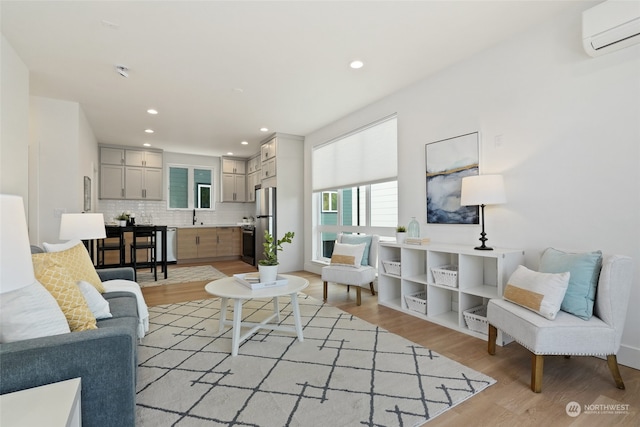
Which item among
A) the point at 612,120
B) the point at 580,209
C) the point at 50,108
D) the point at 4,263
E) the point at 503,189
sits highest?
the point at 50,108

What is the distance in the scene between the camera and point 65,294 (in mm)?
1631

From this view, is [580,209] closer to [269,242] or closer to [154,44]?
[269,242]

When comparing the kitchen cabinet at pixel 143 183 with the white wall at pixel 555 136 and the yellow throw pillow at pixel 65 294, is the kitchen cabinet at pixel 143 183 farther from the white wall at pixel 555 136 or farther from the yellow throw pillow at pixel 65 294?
the white wall at pixel 555 136

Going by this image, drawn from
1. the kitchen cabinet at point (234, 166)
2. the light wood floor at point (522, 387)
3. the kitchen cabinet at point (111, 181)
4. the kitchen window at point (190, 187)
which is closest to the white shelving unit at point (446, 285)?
the light wood floor at point (522, 387)

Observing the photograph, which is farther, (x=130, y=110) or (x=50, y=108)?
(x=130, y=110)

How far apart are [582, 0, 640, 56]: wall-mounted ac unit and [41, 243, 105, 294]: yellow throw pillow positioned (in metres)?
3.91

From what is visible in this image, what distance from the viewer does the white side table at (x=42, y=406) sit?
89 centimetres

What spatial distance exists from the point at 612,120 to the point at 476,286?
5.41 ft

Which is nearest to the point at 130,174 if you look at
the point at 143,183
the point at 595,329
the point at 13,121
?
the point at 143,183

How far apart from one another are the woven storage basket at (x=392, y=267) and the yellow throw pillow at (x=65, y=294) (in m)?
2.81

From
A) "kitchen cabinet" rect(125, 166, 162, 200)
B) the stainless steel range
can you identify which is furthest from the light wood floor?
"kitchen cabinet" rect(125, 166, 162, 200)

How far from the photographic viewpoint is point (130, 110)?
179 inches

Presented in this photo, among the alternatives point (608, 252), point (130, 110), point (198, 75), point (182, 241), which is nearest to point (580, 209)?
point (608, 252)

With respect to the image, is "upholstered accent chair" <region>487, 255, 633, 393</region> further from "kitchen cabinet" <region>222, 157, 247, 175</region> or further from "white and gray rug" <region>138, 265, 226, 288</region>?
"kitchen cabinet" <region>222, 157, 247, 175</region>
